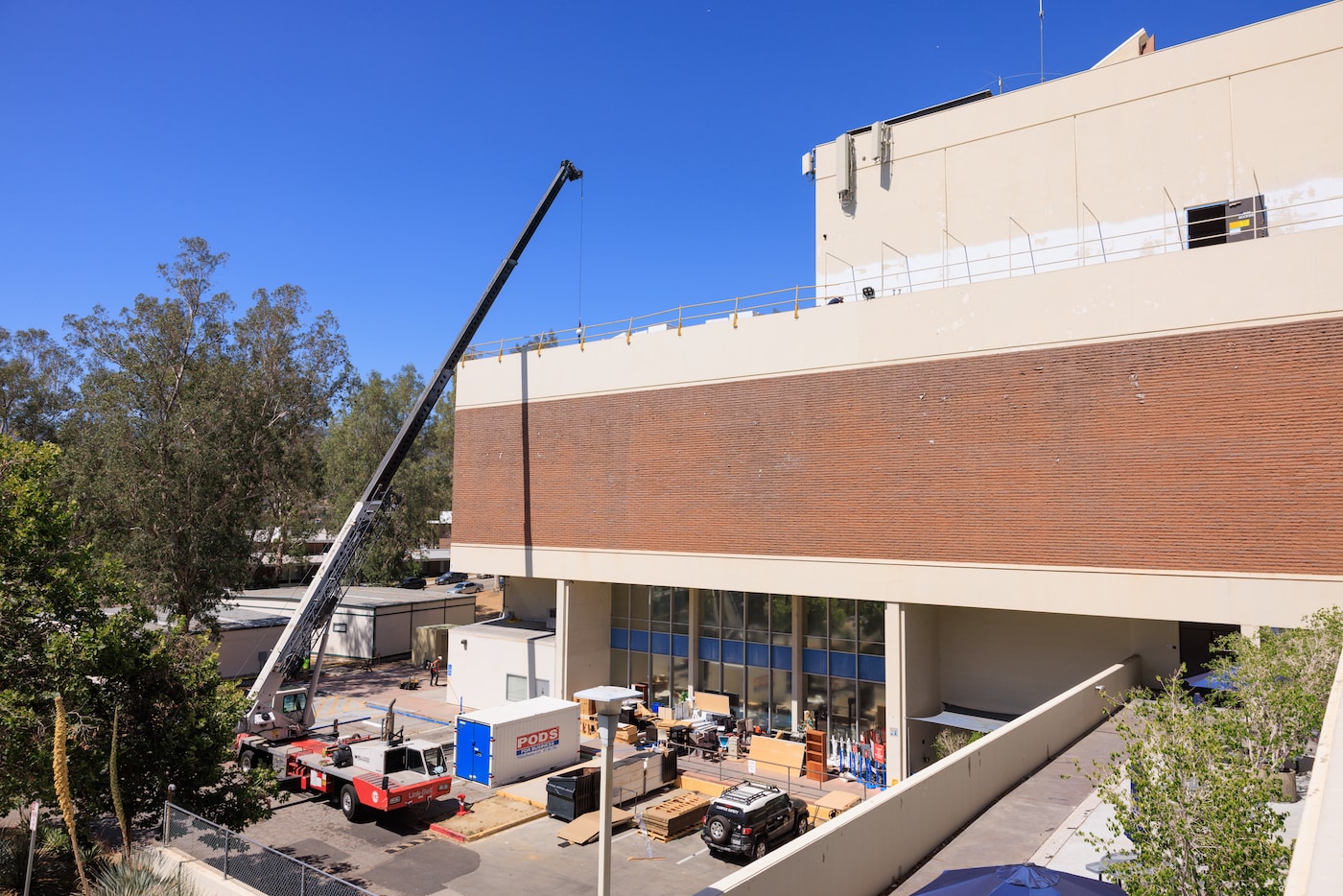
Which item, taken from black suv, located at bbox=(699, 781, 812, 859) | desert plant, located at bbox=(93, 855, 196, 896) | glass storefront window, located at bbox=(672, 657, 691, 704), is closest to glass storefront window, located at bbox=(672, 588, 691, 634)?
glass storefront window, located at bbox=(672, 657, 691, 704)

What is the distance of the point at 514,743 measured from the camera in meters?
25.7

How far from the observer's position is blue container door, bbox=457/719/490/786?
25109 mm

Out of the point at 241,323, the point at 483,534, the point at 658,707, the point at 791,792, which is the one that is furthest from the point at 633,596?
the point at 241,323

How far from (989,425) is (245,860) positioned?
68.6 feet

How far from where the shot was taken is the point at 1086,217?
27984 millimetres

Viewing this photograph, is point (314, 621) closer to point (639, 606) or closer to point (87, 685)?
point (639, 606)

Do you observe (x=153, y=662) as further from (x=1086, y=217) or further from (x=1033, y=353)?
(x=1086, y=217)

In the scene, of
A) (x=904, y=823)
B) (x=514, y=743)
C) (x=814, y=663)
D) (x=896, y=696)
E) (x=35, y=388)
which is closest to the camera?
(x=904, y=823)

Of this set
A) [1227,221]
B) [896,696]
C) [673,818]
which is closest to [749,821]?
[673,818]

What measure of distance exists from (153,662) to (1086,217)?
29053mm

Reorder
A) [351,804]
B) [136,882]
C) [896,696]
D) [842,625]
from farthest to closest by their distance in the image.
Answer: [842,625], [896,696], [351,804], [136,882]

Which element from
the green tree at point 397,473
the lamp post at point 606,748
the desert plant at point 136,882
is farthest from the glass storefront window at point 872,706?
the green tree at point 397,473

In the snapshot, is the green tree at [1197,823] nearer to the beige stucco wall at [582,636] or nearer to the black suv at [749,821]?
the black suv at [749,821]

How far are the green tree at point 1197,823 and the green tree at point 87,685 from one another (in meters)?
13.7
